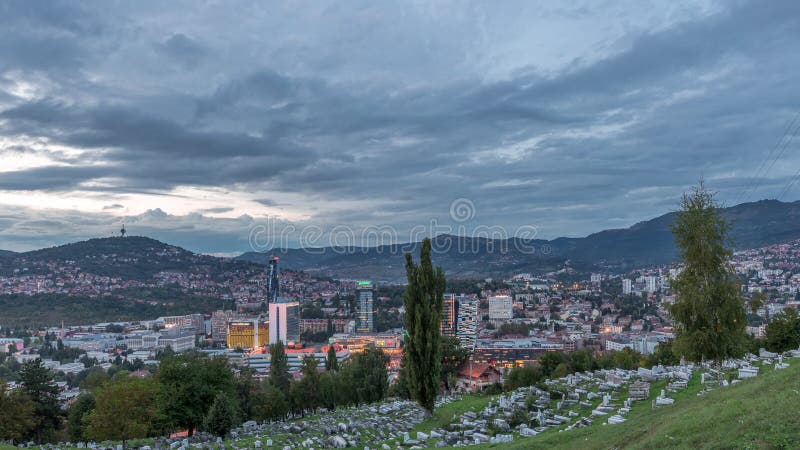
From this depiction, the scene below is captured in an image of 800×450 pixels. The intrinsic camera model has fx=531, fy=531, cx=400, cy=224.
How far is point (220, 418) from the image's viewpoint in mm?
23062

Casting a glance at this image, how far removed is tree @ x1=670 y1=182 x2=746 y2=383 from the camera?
1856 centimetres

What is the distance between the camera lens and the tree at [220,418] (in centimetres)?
2275

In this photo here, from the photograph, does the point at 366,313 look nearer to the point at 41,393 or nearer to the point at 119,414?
the point at 41,393

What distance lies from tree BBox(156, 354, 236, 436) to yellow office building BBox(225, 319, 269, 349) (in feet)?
394

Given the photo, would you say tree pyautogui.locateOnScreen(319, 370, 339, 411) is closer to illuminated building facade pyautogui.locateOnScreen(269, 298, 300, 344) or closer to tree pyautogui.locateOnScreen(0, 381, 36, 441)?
tree pyautogui.locateOnScreen(0, 381, 36, 441)

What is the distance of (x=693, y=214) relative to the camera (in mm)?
19000

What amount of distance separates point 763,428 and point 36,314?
537 ft

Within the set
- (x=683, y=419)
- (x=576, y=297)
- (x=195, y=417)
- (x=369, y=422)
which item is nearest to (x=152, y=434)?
(x=195, y=417)

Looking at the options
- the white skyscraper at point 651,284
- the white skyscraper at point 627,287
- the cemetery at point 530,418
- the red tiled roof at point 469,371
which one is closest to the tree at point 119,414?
the cemetery at point 530,418

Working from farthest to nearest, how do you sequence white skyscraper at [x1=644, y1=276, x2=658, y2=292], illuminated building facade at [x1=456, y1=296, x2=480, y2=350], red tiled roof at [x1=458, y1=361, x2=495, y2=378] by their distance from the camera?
white skyscraper at [x1=644, y1=276, x2=658, y2=292] → illuminated building facade at [x1=456, y1=296, x2=480, y2=350] → red tiled roof at [x1=458, y1=361, x2=495, y2=378]

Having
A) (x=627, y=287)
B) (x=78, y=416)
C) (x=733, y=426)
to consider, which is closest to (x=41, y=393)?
(x=78, y=416)

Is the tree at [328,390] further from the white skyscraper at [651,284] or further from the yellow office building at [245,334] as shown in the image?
the white skyscraper at [651,284]

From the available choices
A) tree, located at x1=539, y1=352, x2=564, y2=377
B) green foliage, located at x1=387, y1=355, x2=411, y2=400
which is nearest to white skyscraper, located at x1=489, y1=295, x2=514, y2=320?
tree, located at x1=539, y1=352, x2=564, y2=377

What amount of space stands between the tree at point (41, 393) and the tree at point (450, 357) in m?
24.6
